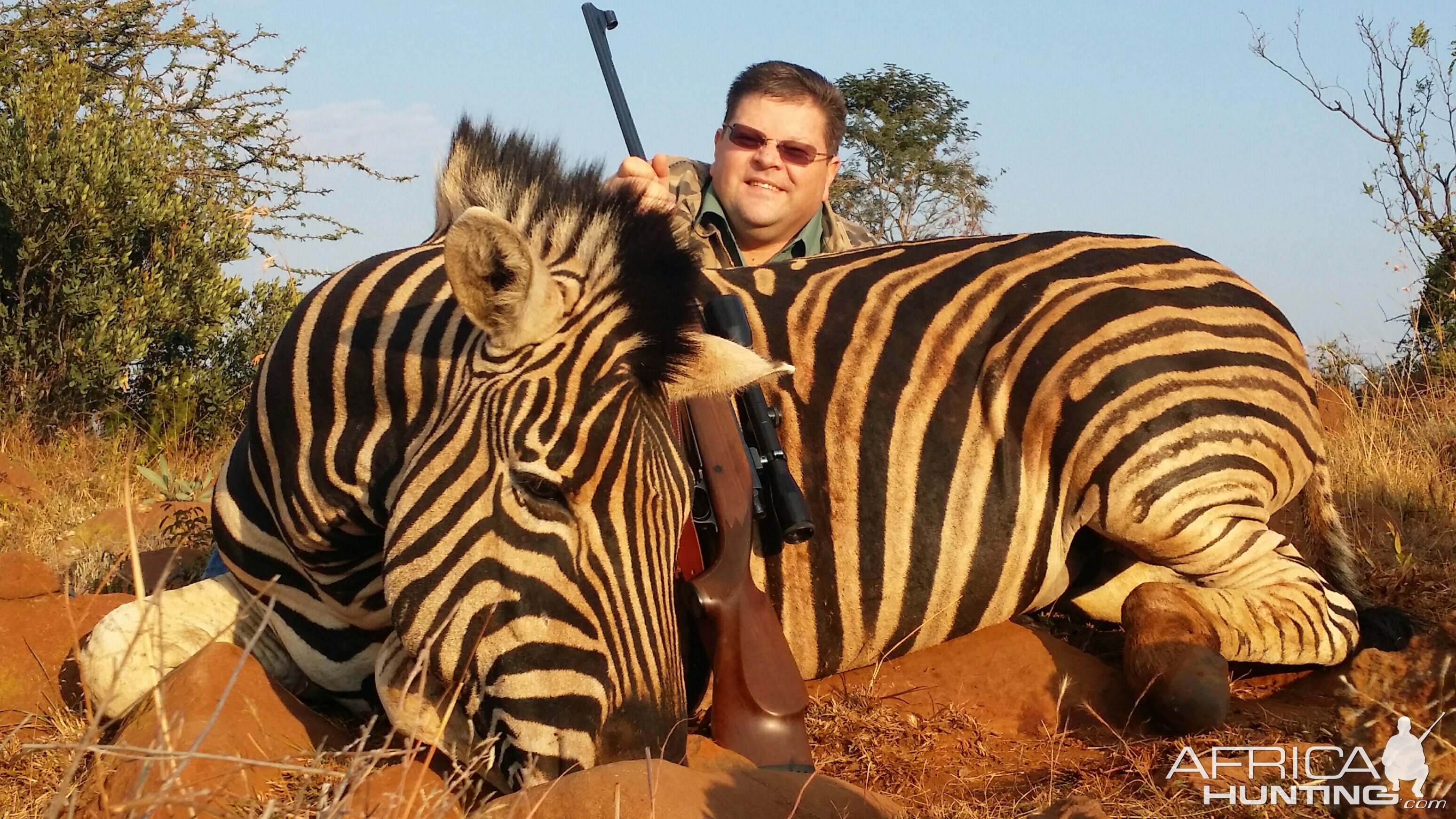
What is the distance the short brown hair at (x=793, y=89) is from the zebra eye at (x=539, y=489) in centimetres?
353

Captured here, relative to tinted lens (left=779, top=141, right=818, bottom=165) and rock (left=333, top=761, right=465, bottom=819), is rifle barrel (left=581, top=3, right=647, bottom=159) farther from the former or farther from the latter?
rock (left=333, top=761, right=465, bottom=819)

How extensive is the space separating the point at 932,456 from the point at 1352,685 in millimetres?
1356

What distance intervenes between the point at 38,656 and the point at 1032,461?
3.16m

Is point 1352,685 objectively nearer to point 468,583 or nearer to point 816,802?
point 816,802

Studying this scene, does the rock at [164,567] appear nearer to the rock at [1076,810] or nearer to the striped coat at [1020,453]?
the striped coat at [1020,453]

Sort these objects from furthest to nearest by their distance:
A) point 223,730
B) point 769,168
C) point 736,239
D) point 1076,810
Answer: point 736,239 → point 769,168 → point 223,730 → point 1076,810

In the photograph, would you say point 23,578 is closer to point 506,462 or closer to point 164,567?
point 164,567

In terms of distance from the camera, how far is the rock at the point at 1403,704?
250 cm

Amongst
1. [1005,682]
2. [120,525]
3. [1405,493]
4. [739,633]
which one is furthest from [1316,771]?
[120,525]

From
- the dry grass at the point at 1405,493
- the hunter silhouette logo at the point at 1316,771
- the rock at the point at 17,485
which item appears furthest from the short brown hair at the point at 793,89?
the rock at the point at 17,485

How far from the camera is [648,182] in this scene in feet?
14.2

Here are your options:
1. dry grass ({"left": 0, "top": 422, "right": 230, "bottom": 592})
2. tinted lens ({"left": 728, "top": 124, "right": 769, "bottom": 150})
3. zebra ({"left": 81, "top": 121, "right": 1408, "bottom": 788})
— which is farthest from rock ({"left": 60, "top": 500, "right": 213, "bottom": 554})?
tinted lens ({"left": 728, "top": 124, "right": 769, "bottom": 150})

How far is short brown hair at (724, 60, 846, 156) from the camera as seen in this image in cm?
560

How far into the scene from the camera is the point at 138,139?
26.8 feet
